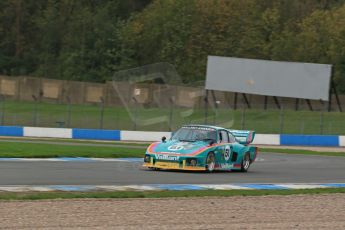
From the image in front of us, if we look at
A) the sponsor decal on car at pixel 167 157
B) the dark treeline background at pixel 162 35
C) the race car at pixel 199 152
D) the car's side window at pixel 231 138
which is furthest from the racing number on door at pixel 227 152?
the dark treeline background at pixel 162 35

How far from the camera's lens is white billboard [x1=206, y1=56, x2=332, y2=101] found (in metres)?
58.4

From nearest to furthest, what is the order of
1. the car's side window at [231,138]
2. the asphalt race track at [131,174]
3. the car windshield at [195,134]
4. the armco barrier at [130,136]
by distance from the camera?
the asphalt race track at [131,174] → the car windshield at [195,134] → the car's side window at [231,138] → the armco barrier at [130,136]

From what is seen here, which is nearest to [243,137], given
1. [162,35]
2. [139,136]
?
[139,136]

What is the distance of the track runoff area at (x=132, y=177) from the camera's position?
663 inches

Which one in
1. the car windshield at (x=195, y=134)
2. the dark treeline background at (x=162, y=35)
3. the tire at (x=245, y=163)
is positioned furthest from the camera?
the dark treeline background at (x=162, y=35)

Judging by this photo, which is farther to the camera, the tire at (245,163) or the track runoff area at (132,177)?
the tire at (245,163)

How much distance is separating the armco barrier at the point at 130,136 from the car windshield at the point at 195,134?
22.5m

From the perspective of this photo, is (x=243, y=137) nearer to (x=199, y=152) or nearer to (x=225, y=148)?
(x=225, y=148)

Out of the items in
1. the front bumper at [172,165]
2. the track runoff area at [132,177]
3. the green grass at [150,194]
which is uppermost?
the front bumper at [172,165]

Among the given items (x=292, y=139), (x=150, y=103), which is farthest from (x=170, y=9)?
(x=292, y=139)

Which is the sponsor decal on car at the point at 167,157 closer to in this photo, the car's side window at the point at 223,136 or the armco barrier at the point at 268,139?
the car's side window at the point at 223,136

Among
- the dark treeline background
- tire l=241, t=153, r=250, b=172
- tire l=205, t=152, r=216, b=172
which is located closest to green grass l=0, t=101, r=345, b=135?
the dark treeline background

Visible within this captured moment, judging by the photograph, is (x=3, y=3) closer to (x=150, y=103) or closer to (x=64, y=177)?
(x=150, y=103)

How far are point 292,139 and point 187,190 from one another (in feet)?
98.9
